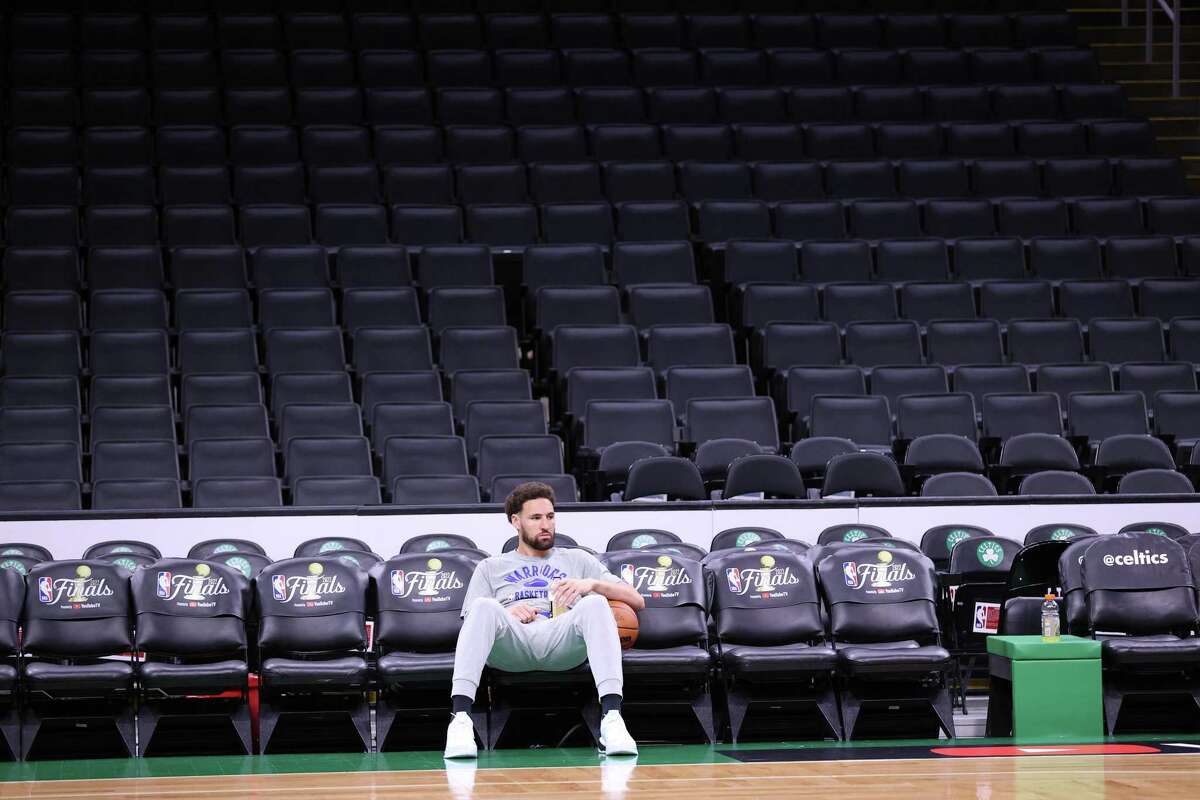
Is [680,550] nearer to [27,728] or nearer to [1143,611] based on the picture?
[1143,611]

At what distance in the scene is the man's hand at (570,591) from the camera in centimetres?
552

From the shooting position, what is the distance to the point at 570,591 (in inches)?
217

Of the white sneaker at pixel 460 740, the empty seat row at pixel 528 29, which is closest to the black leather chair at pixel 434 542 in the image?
the white sneaker at pixel 460 740

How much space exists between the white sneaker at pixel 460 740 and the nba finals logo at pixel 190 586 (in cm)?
118

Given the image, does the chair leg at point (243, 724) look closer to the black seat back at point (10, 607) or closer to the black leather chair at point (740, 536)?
the black seat back at point (10, 607)

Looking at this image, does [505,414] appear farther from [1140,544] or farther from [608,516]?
[1140,544]

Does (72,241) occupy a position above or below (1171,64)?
below

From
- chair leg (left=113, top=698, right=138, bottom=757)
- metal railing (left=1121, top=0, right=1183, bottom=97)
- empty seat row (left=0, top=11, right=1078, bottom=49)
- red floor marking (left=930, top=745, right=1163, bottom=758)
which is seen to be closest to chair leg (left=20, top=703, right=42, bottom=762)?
chair leg (left=113, top=698, right=138, bottom=757)

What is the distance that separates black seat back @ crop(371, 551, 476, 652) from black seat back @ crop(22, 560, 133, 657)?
35.9 inches

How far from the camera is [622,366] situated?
1026 cm

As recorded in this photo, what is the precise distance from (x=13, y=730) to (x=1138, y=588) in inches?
165

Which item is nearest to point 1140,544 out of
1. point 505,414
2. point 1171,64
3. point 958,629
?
point 958,629

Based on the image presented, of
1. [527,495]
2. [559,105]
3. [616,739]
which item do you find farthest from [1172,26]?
[616,739]

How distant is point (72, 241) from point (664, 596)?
683cm
